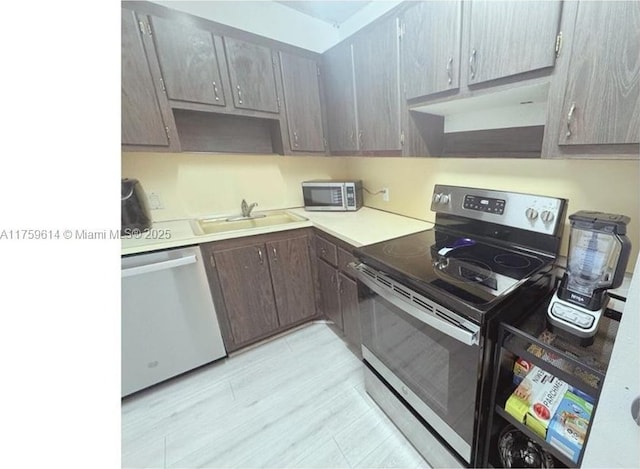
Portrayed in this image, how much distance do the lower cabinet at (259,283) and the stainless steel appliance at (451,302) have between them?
709mm

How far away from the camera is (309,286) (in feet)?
6.72

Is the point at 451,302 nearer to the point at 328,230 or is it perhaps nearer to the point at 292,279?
the point at 328,230

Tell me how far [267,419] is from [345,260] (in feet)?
3.24

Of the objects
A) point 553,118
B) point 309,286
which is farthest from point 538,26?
point 309,286

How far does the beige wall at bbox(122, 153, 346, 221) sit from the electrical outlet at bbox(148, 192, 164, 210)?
2cm

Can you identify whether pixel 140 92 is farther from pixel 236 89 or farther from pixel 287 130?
pixel 287 130

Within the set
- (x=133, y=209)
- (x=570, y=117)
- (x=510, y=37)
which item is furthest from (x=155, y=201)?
(x=570, y=117)

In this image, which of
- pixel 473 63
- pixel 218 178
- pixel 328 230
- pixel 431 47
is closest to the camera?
pixel 473 63

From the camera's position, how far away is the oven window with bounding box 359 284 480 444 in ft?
3.00

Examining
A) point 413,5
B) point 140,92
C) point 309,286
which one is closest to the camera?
point 413,5

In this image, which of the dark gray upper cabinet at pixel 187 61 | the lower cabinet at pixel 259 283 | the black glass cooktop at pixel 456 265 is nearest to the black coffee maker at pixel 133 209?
the lower cabinet at pixel 259 283

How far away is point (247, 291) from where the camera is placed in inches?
71.7
